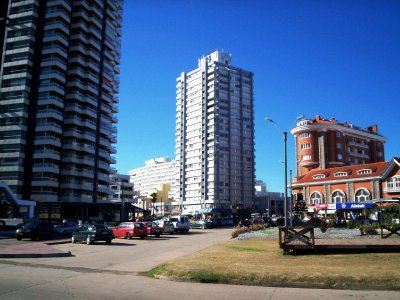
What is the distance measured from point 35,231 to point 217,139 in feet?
338

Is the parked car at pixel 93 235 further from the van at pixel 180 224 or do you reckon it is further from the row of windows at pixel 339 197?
the row of windows at pixel 339 197

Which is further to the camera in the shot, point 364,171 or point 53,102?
point 53,102

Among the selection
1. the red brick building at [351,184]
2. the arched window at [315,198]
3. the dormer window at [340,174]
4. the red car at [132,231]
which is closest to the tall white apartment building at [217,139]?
the red brick building at [351,184]

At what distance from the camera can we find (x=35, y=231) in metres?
34.0

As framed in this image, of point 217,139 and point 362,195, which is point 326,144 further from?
point 217,139

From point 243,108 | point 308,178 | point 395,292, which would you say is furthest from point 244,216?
point 395,292

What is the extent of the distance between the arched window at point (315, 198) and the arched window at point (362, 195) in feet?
28.9

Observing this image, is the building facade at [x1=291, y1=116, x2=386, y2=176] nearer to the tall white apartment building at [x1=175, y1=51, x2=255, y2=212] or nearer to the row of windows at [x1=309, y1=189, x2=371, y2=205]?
the row of windows at [x1=309, y1=189, x2=371, y2=205]

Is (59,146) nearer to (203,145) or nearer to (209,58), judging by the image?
(203,145)

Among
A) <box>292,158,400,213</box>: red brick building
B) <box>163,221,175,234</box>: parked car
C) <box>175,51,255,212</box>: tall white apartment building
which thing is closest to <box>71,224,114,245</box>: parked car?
<box>163,221,175,234</box>: parked car

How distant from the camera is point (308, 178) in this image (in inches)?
3430

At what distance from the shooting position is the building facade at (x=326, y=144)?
100062mm

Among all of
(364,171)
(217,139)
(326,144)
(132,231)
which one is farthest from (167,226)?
(217,139)

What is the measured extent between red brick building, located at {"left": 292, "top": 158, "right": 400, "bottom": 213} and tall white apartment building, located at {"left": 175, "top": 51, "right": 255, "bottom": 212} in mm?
46684
